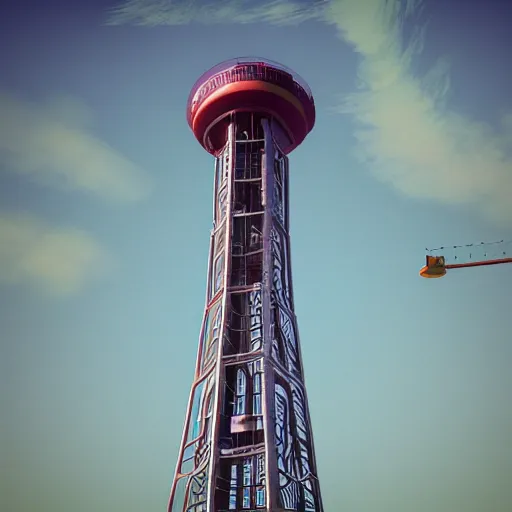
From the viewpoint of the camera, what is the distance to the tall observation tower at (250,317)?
35.6 m

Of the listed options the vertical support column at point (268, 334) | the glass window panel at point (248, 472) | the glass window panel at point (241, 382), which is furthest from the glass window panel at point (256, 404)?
the glass window panel at point (248, 472)

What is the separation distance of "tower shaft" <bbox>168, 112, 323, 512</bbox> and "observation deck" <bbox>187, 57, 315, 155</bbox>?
0.93 meters

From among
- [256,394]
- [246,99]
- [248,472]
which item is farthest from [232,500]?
[246,99]

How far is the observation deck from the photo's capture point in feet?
147

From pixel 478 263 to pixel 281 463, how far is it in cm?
2772


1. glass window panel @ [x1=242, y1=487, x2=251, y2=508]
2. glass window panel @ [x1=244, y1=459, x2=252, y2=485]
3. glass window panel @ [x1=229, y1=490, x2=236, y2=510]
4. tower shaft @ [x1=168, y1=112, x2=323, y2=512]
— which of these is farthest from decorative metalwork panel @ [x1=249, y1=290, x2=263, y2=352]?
glass window panel @ [x1=229, y1=490, x2=236, y2=510]

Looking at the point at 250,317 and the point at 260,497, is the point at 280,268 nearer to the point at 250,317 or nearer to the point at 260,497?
the point at 250,317

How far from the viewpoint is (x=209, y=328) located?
40.4 meters

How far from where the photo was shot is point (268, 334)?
38.0 metres

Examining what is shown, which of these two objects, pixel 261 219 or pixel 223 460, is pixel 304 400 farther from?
pixel 261 219

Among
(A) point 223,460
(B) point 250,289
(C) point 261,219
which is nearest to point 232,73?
(C) point 261,219

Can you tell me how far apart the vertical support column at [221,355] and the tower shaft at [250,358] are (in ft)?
0.19

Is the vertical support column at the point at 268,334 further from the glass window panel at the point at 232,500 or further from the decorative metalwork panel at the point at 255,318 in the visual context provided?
the glass window panel at the point at 232,500

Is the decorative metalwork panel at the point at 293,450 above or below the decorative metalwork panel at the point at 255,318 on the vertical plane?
below
